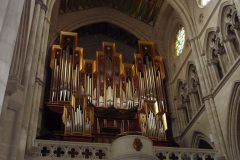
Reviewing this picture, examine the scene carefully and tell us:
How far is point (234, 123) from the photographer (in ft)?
34.2

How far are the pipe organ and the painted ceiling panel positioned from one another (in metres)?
2.09

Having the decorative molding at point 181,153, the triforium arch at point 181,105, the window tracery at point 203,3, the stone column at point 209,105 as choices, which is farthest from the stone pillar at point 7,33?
the triforium arch at point 181,105

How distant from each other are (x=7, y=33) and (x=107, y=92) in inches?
400

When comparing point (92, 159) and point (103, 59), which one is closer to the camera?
point (92, 159)

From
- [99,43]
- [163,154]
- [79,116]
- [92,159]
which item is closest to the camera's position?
[92,159]

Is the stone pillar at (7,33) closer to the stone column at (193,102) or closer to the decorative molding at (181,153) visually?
the decorative molding at (181,153)

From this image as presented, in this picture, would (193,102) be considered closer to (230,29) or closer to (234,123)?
(234,123)

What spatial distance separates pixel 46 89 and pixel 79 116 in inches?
133

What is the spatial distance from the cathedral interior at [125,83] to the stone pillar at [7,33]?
0.04m

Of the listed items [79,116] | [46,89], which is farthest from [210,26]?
[46,89]

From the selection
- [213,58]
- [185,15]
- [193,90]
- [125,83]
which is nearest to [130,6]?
[185,15]

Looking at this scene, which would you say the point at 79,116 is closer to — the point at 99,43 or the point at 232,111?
the point at 232,111

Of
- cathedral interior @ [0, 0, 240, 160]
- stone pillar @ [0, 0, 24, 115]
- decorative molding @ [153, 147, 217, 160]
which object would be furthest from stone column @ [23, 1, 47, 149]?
decorative molding @ [153, 147, 217, 160]

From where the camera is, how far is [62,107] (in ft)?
43.1
